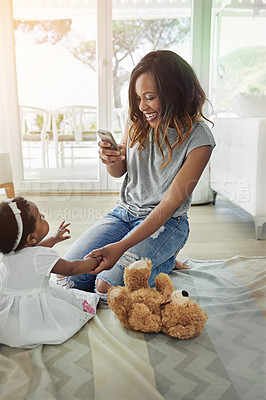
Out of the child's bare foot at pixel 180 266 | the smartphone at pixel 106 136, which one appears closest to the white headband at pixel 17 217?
the smartphone at pixel 106 136

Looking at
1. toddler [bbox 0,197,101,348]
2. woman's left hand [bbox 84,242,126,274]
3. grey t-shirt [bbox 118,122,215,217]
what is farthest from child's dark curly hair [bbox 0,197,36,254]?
grey t-shirt [bbox 118,122,215,217]

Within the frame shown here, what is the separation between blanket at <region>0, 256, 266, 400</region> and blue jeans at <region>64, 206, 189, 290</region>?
16 centimetres

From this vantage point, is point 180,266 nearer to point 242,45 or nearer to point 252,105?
point 252,105

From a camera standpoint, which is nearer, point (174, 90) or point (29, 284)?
point (29, 284)

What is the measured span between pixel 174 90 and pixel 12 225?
2.23ft

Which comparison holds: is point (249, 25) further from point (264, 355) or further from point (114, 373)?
point (114, 373)

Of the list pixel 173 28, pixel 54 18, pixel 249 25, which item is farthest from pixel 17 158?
pixel 249 25

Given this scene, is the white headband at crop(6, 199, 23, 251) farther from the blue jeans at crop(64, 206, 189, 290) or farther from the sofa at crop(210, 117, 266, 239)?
the sofa at crop(210, 117, 266, 239)

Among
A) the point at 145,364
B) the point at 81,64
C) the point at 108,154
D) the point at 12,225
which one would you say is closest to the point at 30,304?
the point at 12,225

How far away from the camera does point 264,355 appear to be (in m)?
1.01

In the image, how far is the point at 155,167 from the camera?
1.47m

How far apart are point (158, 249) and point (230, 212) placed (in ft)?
4.88

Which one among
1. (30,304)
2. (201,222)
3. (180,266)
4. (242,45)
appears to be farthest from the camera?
(242,45)

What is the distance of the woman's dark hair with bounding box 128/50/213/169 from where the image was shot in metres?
1.25
